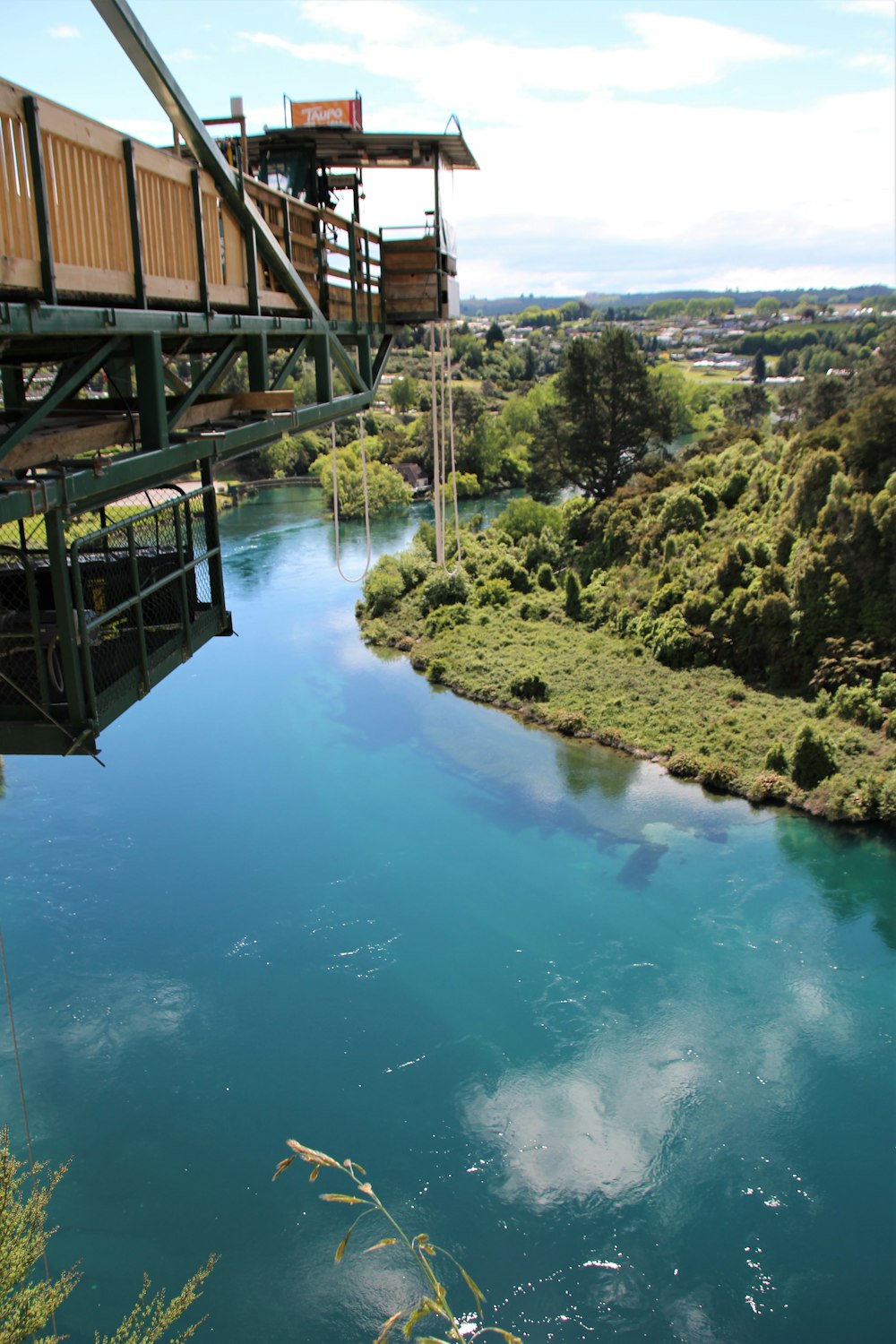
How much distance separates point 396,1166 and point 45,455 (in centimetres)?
990

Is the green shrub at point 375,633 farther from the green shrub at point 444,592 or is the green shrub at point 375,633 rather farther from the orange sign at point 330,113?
the orange sign at point 330,113

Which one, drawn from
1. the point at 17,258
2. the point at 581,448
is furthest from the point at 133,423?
the point at 581,448

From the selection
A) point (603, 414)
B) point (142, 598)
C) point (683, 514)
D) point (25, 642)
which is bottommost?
point (683, 514)

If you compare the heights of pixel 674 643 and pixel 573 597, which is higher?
pixel 573 597

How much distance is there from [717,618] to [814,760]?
7086 mm

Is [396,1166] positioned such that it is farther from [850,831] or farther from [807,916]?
[850,831]

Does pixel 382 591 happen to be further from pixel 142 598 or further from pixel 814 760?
pixel 142 598

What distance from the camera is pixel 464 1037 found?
14.4 metres

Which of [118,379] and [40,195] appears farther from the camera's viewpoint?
[118,379]

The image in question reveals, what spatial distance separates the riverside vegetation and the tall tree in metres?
3.47

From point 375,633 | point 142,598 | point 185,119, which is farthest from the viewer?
point 375,633

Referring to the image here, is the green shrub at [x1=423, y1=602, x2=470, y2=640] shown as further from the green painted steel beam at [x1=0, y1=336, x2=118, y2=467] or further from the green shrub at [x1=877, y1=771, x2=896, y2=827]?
the green painted steel beam at [x1=0, y1=336, x2=118, y2=467]

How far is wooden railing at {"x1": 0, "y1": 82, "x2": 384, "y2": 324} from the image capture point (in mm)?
4879

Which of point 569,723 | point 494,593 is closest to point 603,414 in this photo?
point 494,593
